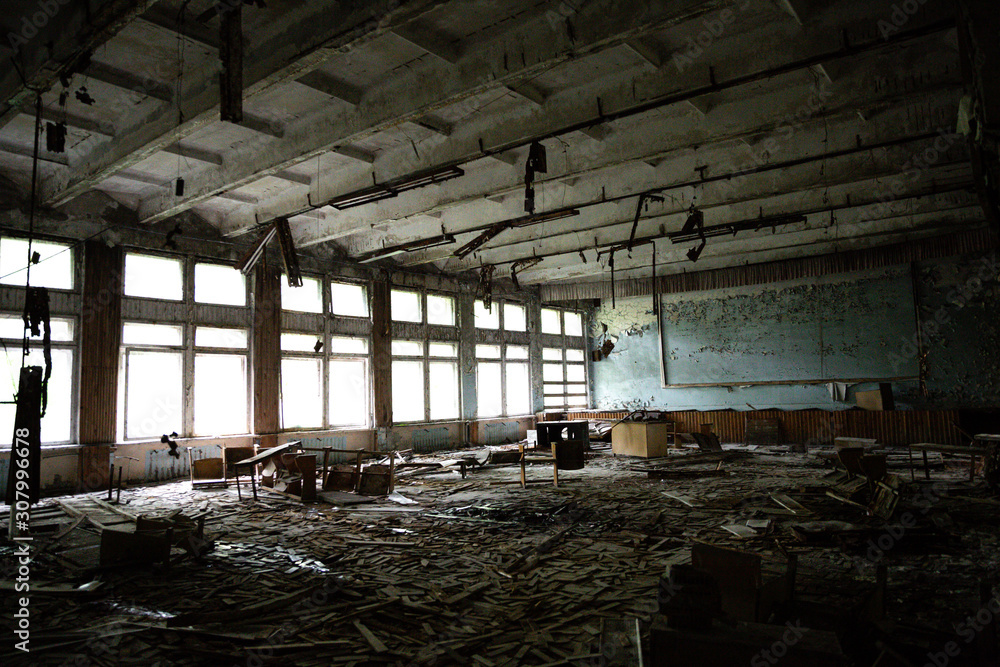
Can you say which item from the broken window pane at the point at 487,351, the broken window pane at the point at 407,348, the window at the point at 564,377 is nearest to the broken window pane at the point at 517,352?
the broken window pane at the point at 487,351

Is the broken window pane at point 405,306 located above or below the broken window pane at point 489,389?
above

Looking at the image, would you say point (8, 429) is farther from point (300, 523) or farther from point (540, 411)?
point (540, 411)

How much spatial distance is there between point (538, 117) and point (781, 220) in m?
6.70

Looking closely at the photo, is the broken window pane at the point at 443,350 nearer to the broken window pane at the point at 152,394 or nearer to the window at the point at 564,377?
the window at the point at 564,377

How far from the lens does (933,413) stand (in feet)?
47.2

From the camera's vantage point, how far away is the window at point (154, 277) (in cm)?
1148

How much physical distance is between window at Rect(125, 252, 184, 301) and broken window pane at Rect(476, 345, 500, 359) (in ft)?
27.4

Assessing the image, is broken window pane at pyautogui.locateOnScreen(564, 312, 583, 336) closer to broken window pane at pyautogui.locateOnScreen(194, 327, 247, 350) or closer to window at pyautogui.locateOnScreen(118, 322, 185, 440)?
broken window pane at pyautogui.locateOnScreen(194, 327, 247, 350)

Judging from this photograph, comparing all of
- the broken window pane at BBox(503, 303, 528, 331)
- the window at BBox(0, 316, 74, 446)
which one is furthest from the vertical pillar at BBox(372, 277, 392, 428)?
the window at BBox(0, 316, 74, 446)

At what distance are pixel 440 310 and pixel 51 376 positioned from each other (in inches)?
362

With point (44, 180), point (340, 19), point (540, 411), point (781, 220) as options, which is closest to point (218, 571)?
point (340, 19)

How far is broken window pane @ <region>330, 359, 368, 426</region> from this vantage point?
14.4 m

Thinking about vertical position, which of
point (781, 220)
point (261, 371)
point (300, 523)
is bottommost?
point (300, 523)

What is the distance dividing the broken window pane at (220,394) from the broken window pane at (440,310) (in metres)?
5.43
